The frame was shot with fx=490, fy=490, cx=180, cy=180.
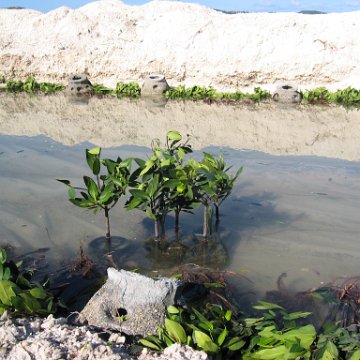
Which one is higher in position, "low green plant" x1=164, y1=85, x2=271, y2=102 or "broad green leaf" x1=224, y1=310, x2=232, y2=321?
"broad green leaf" x1=224, y1=310, x2=232, y2=321

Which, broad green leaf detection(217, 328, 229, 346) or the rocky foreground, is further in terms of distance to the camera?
broad green leaf detection(217, 328, 229, 346)

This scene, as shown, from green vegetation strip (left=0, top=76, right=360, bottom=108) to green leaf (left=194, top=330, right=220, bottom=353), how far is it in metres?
11.2

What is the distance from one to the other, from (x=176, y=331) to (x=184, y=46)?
16.7 m

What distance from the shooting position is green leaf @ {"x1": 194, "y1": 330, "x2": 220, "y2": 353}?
8.09 feet

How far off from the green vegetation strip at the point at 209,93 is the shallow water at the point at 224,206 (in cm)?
282

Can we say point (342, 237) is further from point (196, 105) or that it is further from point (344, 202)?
point (196, 105)

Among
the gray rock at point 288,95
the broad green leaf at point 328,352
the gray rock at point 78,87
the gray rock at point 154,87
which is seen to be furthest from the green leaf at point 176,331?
the gray rock at point 78,87

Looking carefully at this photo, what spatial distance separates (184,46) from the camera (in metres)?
18.2

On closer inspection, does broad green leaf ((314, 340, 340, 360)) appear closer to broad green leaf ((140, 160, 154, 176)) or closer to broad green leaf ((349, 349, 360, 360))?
broad green leaf ((349, 349, 360, 360))

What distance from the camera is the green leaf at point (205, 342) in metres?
2.47

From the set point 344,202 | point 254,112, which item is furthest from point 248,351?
point 254,112

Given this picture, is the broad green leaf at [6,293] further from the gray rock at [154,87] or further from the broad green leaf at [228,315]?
the gray rock at [154,87]

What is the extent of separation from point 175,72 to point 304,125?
28.2 ft

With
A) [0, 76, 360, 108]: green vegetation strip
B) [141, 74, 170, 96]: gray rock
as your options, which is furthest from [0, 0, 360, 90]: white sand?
[141, 74, 170, 96]: gray rock
